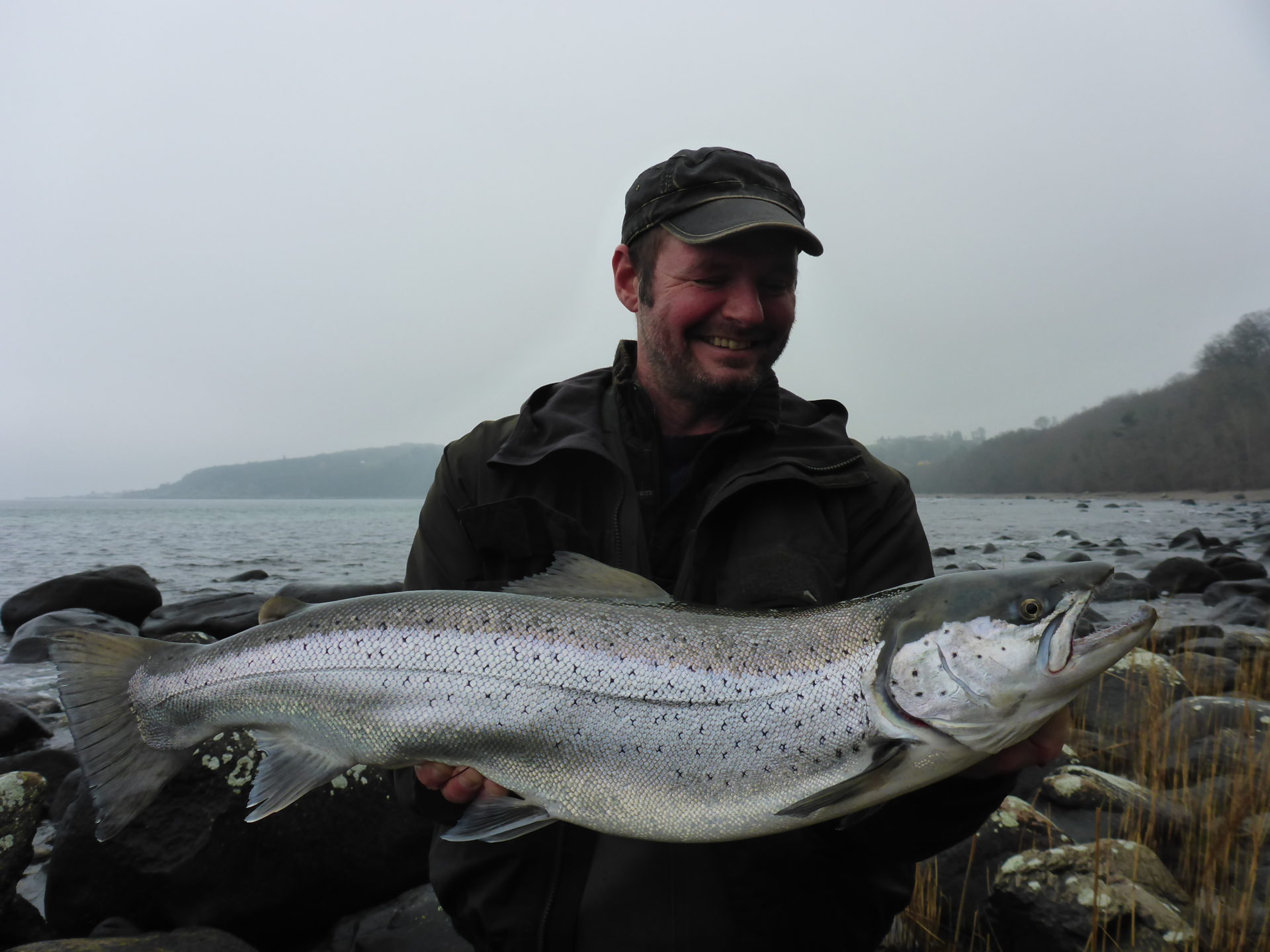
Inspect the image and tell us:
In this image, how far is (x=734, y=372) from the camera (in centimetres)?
310

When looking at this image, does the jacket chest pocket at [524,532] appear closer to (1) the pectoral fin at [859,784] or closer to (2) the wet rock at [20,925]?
(1) the pectoral fin at [859,784]

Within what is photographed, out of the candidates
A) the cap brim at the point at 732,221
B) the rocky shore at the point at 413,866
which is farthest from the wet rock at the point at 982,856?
the cap brim at the point at 732,221

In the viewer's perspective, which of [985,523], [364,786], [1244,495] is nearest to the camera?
[364,786]

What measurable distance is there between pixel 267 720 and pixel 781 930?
1754mm

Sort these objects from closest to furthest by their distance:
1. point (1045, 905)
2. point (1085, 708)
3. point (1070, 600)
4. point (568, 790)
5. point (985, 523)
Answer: point (1070, 600), point (568, 790), point (1045, 905), point (1085, 708), point (985, 523)

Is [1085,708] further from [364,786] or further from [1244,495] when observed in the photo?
[1244,495]

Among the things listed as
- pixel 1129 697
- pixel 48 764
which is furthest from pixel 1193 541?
pixel 48 764

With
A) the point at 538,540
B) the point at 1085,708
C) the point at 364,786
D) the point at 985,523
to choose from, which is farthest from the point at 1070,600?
the point at 985,523

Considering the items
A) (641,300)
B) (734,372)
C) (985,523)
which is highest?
(641,300)

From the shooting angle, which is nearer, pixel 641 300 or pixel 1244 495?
pixel 641 300

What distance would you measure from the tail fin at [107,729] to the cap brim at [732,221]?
7.66 feet

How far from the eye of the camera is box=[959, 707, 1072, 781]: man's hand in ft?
7.09

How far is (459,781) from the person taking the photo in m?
2.32

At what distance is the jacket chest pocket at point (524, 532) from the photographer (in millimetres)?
2840
